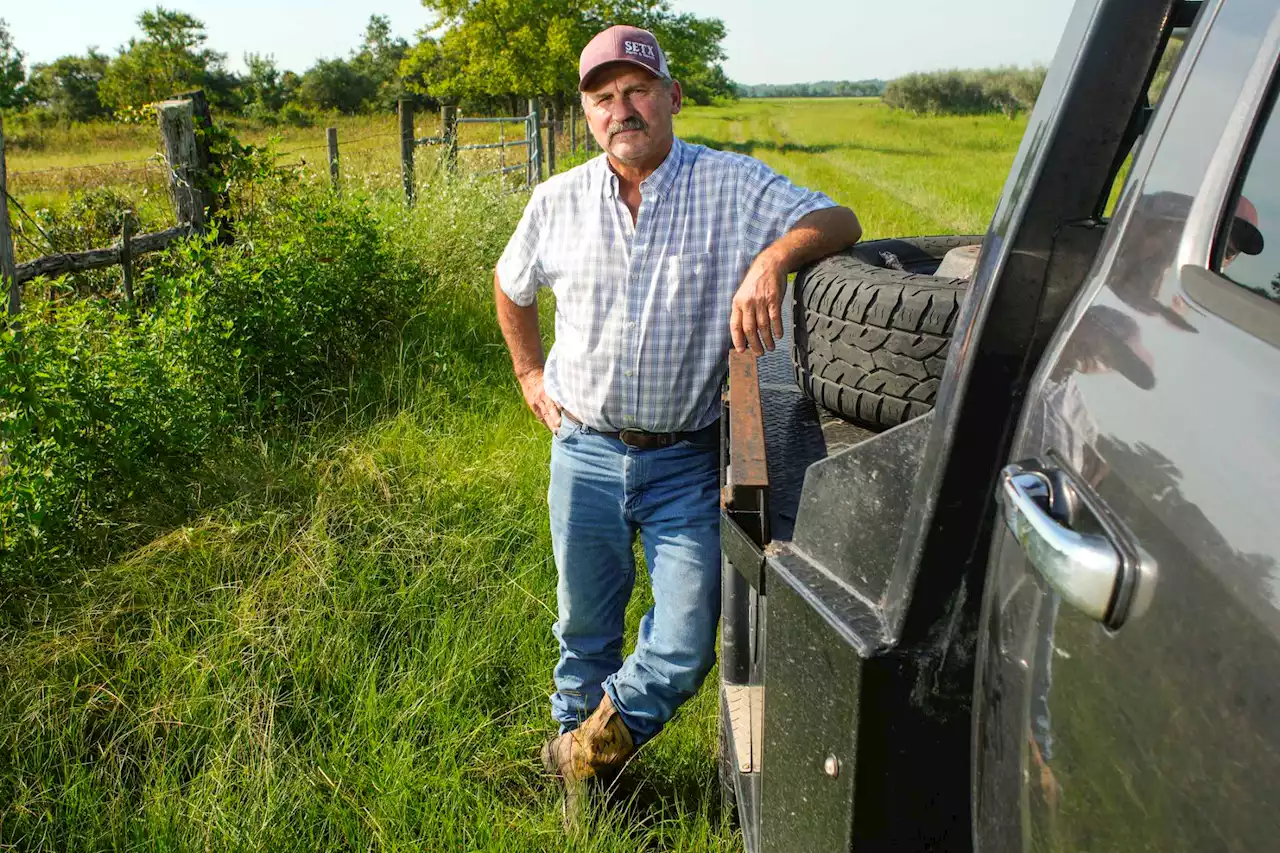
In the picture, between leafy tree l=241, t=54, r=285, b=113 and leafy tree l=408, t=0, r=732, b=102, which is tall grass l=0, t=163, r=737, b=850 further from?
leafy tree l=241, t=54, r=285, b=113

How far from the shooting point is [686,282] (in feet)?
8.67

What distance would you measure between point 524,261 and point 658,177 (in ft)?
1.61

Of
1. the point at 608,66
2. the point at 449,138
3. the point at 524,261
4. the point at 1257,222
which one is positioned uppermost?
the point at 1257,222

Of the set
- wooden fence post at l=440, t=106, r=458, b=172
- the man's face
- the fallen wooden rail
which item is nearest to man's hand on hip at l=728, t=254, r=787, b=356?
the man's face

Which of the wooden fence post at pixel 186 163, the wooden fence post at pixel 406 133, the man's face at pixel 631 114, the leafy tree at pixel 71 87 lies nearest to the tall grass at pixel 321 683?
the man's face at pixel 631 114

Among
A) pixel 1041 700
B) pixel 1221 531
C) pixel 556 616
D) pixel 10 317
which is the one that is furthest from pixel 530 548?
pixel 1221 531

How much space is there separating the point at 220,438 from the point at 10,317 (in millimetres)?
977

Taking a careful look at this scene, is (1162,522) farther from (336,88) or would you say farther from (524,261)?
(336,88)

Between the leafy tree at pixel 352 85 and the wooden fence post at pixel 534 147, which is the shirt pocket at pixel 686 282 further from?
the leafy tree at pixel 352 85

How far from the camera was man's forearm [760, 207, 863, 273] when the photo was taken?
2436mm

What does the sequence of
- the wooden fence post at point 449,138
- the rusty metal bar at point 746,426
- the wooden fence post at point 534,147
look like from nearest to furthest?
the rusty metal bar at point 746,426 < the wooden fence post at point 449,138 < the wooden fence post at point 534,147

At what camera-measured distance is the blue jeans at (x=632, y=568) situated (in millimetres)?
2615

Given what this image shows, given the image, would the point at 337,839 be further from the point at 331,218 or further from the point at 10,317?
the point at 331,218

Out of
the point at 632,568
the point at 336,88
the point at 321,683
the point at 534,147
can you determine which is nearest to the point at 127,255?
the point at 321,683
